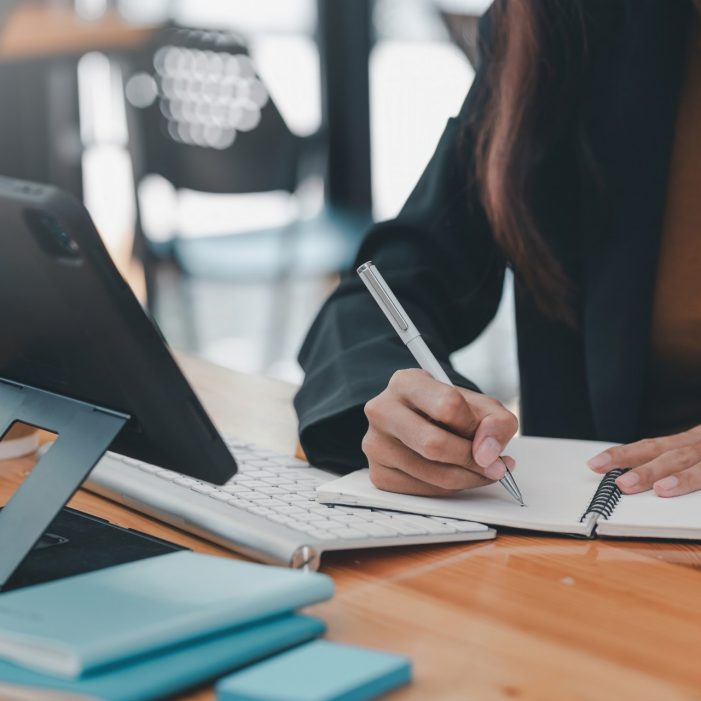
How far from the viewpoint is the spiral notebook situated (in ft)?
→ 2.41

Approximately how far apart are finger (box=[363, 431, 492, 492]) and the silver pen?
0.06 feet

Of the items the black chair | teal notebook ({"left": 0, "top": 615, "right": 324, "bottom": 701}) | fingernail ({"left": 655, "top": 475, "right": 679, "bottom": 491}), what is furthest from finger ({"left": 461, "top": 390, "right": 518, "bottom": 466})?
the black chair

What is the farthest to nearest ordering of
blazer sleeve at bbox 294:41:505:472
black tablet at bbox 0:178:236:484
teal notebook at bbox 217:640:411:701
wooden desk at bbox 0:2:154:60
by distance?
wooden desk at bbox 0:2:154:60 → blazer sleeve at bbox 294:41:505:472 → black tablet at bbox 0:178:236:484 → teal notebook at bbox 217:640:411:701

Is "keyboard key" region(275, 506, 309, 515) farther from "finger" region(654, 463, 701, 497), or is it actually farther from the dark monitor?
"finger" region(654, 463, 701, 497)

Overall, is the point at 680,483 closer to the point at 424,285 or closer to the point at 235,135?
the point at 424,285

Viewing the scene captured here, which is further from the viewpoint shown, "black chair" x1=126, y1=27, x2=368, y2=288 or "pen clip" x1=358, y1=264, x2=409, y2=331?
"black chair" x1=126, y1=27, x2=368, y2=288

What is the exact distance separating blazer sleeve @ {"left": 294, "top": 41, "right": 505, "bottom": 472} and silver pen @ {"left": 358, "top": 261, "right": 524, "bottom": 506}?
8 cm

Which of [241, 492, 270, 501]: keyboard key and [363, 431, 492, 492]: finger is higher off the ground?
[363, 431, 492, 492]: finger

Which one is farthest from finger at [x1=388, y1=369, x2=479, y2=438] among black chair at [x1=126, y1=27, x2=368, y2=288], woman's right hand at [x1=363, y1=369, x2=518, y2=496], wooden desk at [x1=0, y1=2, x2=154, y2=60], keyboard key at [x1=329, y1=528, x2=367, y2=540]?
wooden desk at [x1=0, y1=2, x2=154, y2=60]

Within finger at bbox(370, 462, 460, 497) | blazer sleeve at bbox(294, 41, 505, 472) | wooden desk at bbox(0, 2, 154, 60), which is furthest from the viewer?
wooden desk at bbox(0, 2, 154, 60)

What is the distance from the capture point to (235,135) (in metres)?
3.19

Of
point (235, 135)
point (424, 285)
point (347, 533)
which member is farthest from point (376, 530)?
point (235, 135)

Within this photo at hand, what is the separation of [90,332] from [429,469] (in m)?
0.26

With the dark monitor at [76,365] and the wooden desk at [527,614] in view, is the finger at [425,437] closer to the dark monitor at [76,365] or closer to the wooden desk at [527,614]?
the wooden desk at [527,614]
